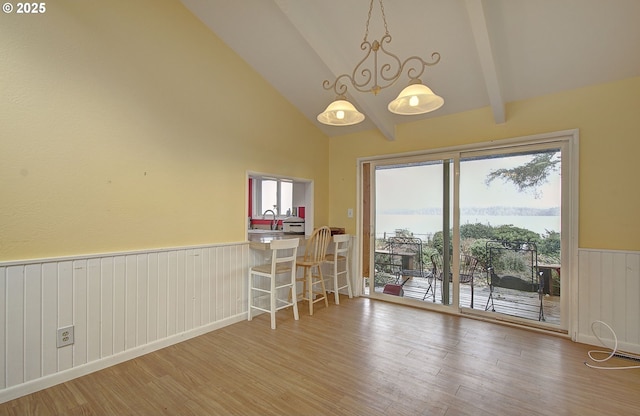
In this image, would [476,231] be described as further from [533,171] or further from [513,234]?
[533,171]

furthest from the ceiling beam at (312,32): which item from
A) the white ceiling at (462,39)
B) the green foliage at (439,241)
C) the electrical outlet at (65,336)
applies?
the electrical outlet at (65,336)

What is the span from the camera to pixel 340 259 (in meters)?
4.09

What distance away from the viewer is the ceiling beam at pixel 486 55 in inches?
84.3

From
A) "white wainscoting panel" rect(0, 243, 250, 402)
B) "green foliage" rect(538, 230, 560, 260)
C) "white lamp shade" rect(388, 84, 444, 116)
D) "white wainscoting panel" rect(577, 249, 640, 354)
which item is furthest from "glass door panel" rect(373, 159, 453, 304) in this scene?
"white wainscoting panel" rect(0, 243, 250, 402)

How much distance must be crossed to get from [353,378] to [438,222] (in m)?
2.28

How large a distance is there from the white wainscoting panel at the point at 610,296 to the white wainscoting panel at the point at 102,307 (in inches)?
140

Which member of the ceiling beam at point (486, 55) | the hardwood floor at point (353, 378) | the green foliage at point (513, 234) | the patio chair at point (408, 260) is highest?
the ceiling beam at point (486, 55)

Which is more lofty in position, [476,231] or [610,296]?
[476,231]

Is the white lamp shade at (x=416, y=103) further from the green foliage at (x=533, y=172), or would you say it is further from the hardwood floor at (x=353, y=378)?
the hardwood floor at (x=353, y=378)

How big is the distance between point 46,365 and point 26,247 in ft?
2.72

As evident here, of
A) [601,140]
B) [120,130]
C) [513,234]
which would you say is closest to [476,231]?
[513,234]

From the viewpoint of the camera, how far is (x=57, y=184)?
2061 millimetres

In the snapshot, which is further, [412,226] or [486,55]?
[412,226]

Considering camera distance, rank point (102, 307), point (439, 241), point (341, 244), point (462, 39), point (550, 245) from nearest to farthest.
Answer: point (102, 307)
point (462, 39)
point (550, 245)
point (439, 241)
point (341, 244)
